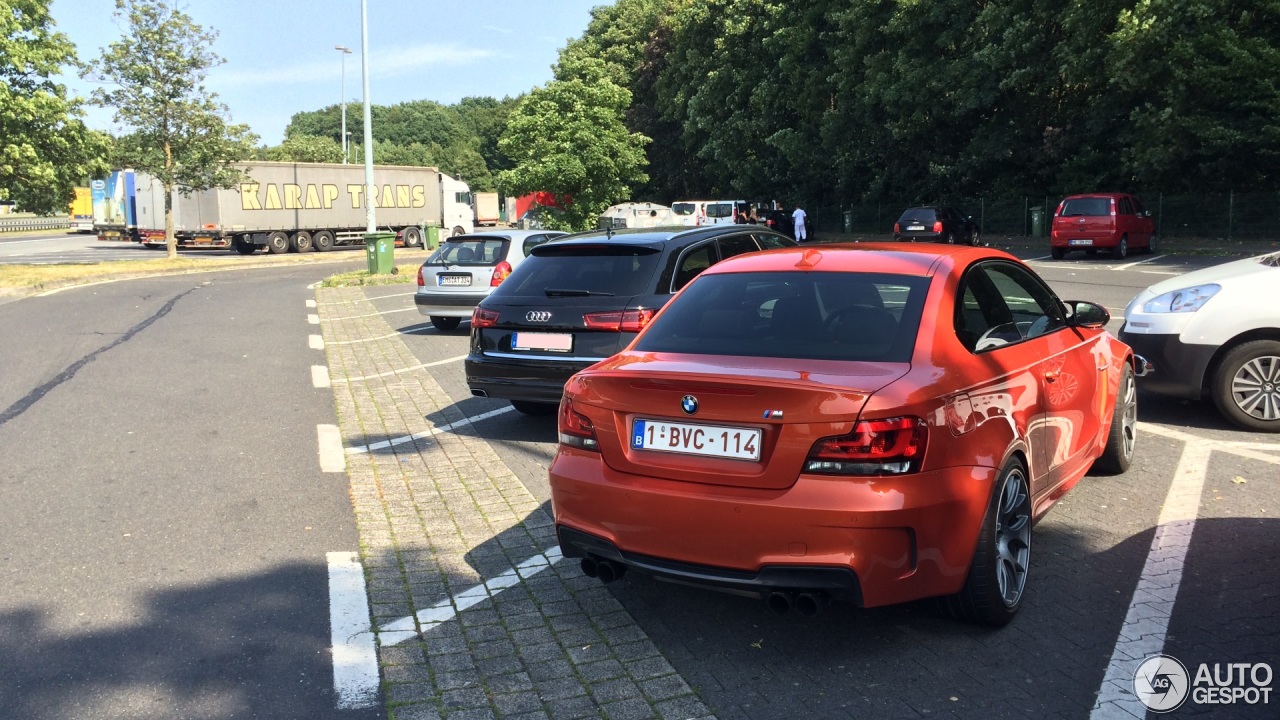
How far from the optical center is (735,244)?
8.28 m

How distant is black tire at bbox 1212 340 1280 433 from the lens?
7145 millimetres

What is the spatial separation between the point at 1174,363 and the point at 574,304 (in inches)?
171

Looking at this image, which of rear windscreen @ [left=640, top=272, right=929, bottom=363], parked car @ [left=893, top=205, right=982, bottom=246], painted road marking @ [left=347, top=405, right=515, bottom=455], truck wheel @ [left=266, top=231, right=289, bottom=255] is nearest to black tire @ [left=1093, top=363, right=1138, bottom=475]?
rear windscreen @ [left=640, top=272, right=929, bottom=363]

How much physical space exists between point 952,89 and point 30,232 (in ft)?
182

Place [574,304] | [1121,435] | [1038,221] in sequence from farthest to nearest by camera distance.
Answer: [1038,221], [574,304], [1121,435]

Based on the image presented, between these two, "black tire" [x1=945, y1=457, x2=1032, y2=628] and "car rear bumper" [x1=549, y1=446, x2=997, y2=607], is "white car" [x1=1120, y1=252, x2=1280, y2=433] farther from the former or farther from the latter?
"car rear bumper" [x1=549, y1=446, x2=997, y2=607]

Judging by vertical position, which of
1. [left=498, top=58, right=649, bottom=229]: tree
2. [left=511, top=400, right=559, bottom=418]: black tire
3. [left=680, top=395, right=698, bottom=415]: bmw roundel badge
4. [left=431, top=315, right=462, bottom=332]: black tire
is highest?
[left=498, top=58, right=649, bottom=229]: tree

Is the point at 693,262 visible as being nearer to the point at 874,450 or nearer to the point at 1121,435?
the point at 1121,435

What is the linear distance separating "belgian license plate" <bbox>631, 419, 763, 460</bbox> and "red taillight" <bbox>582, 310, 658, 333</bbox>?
3.24 m

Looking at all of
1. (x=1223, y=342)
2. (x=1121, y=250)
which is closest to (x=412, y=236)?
(x=1121, y=250)

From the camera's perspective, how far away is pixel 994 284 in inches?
197

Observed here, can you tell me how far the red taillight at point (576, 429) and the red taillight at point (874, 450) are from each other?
3.15 feet

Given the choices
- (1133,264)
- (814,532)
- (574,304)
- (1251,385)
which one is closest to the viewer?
(814,532)

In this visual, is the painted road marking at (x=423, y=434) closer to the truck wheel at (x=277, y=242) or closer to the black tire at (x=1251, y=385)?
the black tire at (x=1251, y=385)
